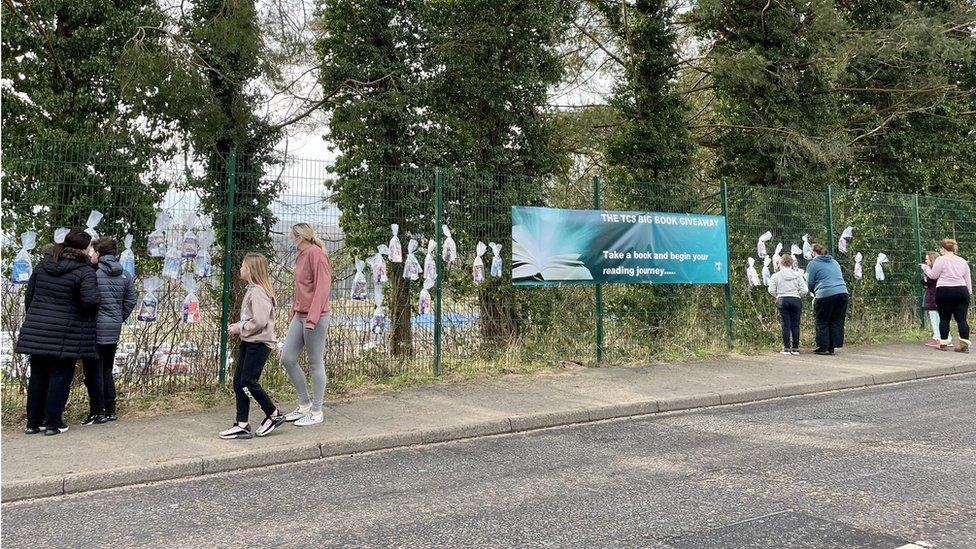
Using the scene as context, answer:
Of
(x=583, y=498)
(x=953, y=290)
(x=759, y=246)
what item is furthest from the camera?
(x=759, y=246)

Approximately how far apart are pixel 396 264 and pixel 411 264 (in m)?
0.21

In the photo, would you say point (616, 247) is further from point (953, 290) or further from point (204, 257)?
point (953, 290)

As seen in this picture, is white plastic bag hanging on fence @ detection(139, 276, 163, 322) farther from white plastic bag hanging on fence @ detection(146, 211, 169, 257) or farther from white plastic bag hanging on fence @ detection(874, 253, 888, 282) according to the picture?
white plastic bag hanging on fence @ detection(874, 253, 888, 282)

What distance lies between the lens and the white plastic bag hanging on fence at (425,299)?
9.16 m

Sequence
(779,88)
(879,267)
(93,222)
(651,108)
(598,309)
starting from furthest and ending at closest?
(779,88)
(879,267)
(651,108)
(598,309)
(93,222)

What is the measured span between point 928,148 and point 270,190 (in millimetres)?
16454

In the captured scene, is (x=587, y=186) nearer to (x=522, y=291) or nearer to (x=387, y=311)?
(x=522, y=291)

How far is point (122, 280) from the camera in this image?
22.8 feet

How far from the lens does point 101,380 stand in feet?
22.3

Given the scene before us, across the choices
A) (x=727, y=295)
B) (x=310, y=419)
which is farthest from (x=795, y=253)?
(x=310, y=419)

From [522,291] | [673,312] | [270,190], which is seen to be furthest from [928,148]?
[270,190]

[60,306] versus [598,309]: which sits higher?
[60,306]

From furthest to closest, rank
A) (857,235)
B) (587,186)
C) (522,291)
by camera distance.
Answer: (857,235) → (587,186) → (522,291)

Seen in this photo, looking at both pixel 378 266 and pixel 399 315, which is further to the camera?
pixel 399 315
